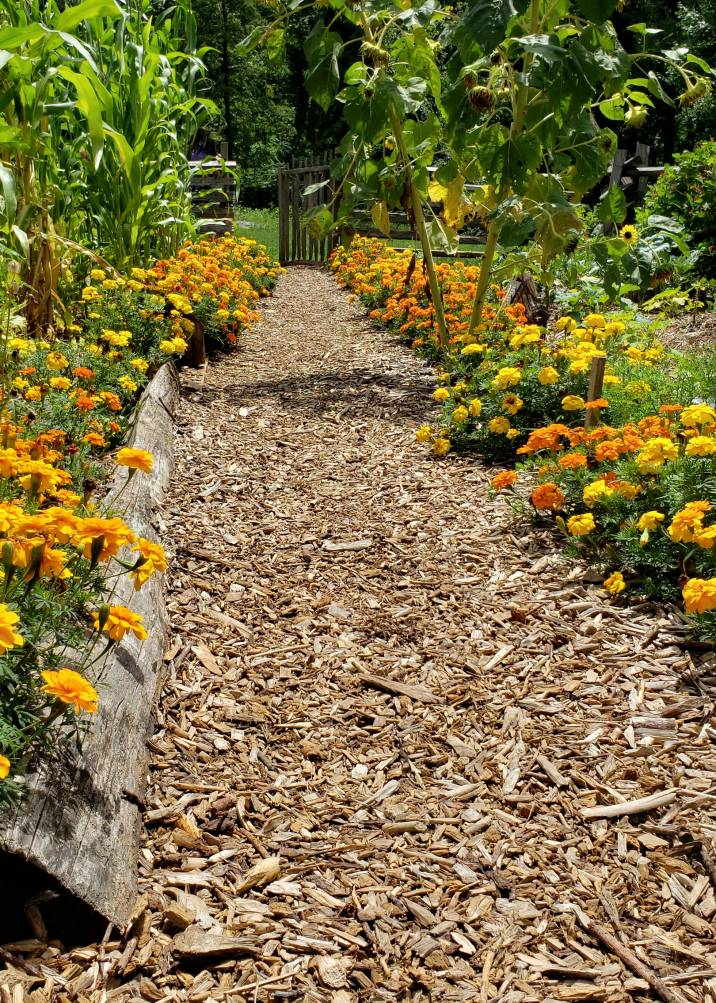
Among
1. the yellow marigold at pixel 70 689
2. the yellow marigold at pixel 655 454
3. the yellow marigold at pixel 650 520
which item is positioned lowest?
the yellow marigold at pixel 650 520

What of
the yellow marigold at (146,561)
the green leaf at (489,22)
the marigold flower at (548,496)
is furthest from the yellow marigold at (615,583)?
the green leaf at (489,22)

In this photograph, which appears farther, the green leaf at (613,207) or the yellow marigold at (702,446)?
the green leaf at (613,207)

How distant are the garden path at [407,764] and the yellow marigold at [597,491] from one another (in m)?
0.28

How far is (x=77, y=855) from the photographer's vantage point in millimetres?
1638

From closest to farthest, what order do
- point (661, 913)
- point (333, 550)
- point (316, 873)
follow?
point (661, 913), point (316, 873), point (333, 550)

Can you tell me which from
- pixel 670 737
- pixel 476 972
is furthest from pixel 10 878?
pixel 670 737

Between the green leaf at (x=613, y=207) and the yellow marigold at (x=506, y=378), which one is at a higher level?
the green leaf at (x=613, y=207)

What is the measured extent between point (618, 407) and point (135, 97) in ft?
11.9

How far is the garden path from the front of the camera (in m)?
1.68

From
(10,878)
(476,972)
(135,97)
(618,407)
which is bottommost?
(476,972)

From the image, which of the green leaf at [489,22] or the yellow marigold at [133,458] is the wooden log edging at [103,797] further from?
the green leaf at [489,22]

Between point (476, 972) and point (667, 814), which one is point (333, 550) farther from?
Result: point (476, 972)

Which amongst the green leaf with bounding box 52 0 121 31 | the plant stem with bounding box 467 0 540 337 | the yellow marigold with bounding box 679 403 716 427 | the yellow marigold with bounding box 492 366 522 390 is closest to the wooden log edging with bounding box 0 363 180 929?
the yellow marigold with bounding box 679 403 716 427

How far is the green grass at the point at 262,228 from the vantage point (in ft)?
55.7
